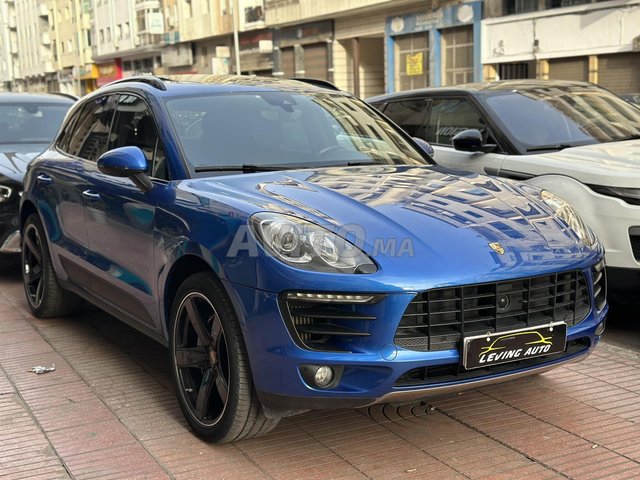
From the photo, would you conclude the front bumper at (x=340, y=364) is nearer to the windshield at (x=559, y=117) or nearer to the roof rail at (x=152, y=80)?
the roof rail at (x=152, y=80)

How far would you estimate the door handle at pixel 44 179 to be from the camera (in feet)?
18.1

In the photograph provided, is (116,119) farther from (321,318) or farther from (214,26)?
(214,26)

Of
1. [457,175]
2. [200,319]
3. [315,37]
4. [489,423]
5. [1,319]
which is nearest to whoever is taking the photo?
[200,319]

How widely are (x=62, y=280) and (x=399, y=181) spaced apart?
8.82 feet

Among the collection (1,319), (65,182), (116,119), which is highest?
(116,119)

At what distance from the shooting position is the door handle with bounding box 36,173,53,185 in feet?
18.1

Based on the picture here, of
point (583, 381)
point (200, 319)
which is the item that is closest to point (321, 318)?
point (200, 319)

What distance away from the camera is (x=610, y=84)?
2175cm

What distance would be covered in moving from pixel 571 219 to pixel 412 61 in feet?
86.0

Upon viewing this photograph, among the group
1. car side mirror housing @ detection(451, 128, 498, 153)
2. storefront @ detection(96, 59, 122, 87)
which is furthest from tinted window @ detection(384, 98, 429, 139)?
storefront @ detection(96, 59, 122, 87)

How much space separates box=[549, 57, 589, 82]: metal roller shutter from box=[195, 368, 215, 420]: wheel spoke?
20.8m

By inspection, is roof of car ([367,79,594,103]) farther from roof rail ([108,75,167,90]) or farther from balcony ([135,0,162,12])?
balcony ([135,0,162,12])

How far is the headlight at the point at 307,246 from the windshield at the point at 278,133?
35.8 inches

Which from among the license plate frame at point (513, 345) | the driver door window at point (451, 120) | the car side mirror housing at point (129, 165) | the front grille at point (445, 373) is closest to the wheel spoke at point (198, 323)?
the car side mirror housing at point (129, 165)
